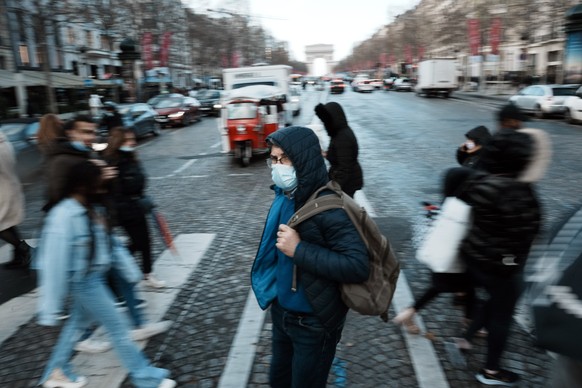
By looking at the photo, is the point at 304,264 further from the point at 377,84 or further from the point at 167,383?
the point at 377,84

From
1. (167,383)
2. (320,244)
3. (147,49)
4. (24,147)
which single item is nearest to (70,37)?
(147,49)

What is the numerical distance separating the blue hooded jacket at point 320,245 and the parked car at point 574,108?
731 inches

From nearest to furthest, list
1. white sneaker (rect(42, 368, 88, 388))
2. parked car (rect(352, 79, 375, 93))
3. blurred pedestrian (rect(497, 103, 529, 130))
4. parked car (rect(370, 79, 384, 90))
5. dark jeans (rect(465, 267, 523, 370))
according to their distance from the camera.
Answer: dark jeans (rect(465, 267, 523, 370)) < white sneaker (rect(42, 368, 88, 388)) < blurred pedestrian (rect(497, 103, 529, 130)) < parked car (rect(352, 79, 375, 93)) < parked car (rect(370, 79, 384, 90))

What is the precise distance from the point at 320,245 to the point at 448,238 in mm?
1280

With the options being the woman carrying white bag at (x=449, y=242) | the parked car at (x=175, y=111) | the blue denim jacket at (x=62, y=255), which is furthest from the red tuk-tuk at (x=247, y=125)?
the parked car at (x=175, y=111)

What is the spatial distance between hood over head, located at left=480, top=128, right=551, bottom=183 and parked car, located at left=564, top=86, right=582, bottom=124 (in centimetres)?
1730

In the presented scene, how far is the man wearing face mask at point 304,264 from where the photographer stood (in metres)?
2.19

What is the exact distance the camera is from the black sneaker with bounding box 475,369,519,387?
327cm

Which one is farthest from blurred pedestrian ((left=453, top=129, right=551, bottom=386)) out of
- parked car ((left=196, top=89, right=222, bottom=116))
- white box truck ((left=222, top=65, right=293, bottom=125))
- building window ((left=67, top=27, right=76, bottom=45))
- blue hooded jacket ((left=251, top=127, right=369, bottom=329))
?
building window ((left=67, top=27, right=76, bottom=45))

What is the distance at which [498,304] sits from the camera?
3133mm

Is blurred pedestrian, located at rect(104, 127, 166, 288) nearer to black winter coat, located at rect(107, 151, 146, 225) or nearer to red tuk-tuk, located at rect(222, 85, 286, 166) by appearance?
black winter coat, located at rect(107, 151, 146, 225)

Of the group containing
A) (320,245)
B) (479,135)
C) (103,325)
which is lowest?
(103,325)

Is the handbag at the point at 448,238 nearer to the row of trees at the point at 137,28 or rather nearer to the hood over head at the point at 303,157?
the hood over head at the point at 303,157

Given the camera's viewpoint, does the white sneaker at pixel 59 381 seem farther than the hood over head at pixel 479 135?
No
